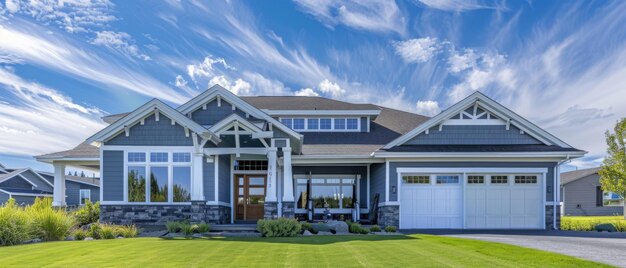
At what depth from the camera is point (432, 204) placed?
17000 millimetres

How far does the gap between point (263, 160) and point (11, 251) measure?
9884 mm

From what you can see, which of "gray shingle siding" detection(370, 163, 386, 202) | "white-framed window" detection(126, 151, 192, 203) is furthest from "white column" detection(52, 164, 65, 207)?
"gray shingle siding" detection(370, 163, 386, 202)

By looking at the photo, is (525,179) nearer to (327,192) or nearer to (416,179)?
(416,179)

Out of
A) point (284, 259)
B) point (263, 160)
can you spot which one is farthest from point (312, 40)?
point (284, 259)

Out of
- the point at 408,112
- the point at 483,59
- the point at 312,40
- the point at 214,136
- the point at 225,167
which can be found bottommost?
the point at 225,167

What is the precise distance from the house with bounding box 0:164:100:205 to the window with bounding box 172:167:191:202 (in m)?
24.7

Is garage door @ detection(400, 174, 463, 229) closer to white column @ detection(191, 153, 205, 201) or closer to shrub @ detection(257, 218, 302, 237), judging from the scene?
shrub @ detection(257, 218, 302, 237)

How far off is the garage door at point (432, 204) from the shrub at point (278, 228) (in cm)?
549

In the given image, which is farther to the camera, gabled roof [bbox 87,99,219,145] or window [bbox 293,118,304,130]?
window [bbox 293,118,304,130]

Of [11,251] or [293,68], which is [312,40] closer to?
[293,68]

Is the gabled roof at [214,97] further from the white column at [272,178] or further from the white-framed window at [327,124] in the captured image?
the white-framed window at [327,124]

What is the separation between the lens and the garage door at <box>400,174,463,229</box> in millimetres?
16969

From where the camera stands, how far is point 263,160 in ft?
60.0

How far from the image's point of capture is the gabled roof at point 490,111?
17.2 meters
